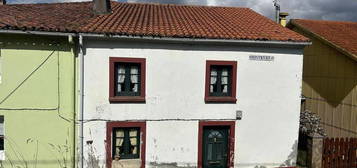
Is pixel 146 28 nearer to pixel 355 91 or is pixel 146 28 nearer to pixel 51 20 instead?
pixel 51 20

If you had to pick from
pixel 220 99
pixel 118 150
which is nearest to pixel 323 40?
pixel 220 99

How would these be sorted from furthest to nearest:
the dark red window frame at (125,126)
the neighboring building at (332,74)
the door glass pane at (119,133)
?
the neighboring building at (332,74) → the door glass pane at (119,133) → the dark red window frame at (125,126)

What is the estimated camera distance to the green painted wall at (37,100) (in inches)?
368

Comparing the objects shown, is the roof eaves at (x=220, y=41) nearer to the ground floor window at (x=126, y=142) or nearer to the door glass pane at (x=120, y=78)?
the door glass pane at (x=120, y=78)

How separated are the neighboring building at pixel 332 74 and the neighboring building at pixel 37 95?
35.3 ft

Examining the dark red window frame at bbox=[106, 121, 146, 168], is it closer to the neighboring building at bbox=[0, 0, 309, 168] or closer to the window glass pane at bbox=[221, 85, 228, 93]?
the neighboring building at bbox=[0, 0, 309, 168]

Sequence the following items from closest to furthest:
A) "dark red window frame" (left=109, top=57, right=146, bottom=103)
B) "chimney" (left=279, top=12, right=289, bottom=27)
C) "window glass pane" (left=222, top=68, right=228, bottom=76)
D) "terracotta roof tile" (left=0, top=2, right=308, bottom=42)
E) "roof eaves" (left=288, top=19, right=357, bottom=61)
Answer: "terracotta roof tile" (left=0, top=2, right=308, bottom=42)
"dark red window frame" (left=109, top=57, right=146, bottom=103)
"window glass pane" (left=222, top=68, right=228, bottom=76)
"roof eaves" (left=288, top=19, right=357, bottom=61)
"chimney" (left=279, top=12, right=289, bottom=27)

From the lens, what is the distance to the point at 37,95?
9508 millimetres

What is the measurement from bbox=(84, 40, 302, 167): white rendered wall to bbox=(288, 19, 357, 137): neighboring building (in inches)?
105

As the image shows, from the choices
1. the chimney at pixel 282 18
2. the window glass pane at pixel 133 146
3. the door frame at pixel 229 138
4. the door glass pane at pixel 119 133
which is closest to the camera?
the door glass pane at pixel 119 133

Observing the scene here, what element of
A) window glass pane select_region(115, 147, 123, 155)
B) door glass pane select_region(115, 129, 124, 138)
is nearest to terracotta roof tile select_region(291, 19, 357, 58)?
door glass pane select_region(115, 129, 124, 138)

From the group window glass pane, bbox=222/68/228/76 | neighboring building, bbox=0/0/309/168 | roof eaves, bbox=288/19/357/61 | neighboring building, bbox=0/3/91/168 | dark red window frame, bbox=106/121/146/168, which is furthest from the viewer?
roof eaves, bbox=288/19/357/61

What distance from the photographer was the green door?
10805 millimetres

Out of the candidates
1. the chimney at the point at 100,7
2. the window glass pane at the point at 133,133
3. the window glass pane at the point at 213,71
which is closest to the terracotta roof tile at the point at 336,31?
the window glass pane at the point at 213,71
